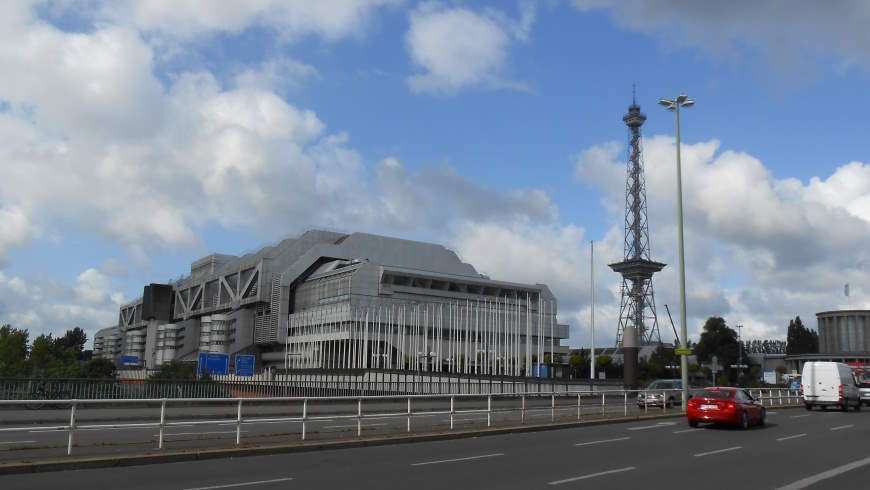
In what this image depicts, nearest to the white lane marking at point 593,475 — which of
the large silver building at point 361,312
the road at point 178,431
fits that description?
the road at point 178,431

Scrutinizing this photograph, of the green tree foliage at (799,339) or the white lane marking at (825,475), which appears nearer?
the white lane marking at (825,475)

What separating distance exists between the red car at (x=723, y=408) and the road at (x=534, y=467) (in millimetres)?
2692

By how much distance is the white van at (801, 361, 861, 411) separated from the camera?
38719mm

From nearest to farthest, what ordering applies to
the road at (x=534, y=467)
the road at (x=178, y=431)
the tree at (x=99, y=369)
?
the road at (x=534, y=467), the road at (x=178, y=431), the tree at (x=99, y=369)

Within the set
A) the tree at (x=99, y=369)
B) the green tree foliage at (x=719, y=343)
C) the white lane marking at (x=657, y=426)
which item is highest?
the green tree foliage at (x=719, y=343)

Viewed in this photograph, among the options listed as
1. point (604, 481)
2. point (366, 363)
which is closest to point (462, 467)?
point (604, 481)

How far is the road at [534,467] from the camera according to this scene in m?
12.8

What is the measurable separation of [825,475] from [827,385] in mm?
28324

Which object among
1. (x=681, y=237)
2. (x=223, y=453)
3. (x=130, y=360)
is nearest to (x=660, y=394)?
(x=681, y=237)

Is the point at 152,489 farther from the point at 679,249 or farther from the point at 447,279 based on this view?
the point at 447,279

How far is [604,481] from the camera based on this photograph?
43.5 ft

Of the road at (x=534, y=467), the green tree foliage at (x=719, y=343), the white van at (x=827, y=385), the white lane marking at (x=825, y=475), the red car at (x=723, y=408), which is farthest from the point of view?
the green tree foliage at (x=719, y=343)

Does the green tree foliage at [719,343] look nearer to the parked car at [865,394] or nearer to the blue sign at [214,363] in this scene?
the parked car at [865,394]

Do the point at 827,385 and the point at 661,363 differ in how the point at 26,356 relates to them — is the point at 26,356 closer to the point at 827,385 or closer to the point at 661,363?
the point at 661,363
